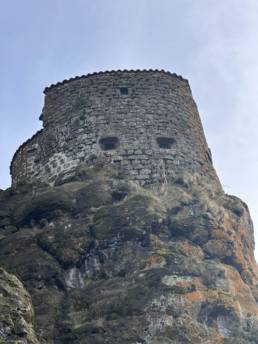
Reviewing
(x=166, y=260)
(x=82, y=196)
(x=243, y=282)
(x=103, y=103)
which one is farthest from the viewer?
(x=103, y=103)

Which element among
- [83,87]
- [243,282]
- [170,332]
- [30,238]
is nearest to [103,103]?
[83,87]

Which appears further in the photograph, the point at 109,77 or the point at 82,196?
the point at 109,77

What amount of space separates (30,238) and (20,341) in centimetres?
397

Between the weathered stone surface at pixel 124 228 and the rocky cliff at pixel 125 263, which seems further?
the weathered stone surface at pixel 124 228

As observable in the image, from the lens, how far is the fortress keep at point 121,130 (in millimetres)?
15359

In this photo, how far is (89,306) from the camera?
35.8 feet

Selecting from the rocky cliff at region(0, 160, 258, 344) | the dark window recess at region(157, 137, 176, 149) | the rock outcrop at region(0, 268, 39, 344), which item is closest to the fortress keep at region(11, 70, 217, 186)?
the dark window recess at region(157, 137, 176, 149)

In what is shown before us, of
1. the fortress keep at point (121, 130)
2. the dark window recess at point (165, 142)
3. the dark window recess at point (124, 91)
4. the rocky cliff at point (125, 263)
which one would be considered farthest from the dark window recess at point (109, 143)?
the dark window recess at point (124, 91)

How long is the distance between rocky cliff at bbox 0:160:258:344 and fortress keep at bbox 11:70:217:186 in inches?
22.3

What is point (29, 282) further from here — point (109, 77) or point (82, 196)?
point (109, 77)

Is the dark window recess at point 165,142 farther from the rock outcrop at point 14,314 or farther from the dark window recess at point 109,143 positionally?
the rock outcrop at point 14,314

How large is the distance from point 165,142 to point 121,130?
1.15 metres

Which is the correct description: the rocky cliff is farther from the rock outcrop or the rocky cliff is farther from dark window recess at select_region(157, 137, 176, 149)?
dark window recess at select_region(157, 137, 176, 149)

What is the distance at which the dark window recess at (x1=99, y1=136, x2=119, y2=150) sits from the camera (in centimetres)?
1561
